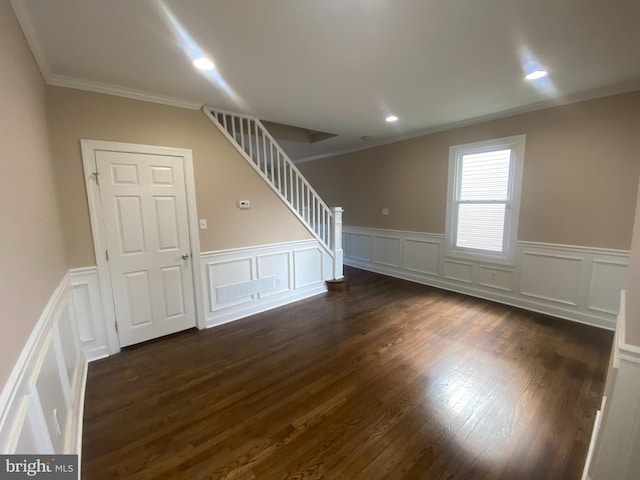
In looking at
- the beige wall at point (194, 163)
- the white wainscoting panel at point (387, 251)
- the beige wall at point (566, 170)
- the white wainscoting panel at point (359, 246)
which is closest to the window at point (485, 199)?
the beige wall at point (566, 170)

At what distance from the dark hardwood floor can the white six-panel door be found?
12.0 inches

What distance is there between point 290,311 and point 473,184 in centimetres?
323

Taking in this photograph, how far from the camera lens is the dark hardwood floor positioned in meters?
1.58

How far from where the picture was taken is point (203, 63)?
7.16 ft

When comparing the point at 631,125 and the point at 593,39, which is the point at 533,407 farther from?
the point at 631,125

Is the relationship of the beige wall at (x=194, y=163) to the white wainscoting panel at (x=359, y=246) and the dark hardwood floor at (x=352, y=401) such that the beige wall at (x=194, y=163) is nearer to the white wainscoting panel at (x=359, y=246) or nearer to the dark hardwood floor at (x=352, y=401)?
the dark hardwood floor at (x=352, y=401)

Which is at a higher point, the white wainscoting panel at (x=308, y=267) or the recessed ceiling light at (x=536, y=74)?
the recessed ceiling light at (x=536, y=74)

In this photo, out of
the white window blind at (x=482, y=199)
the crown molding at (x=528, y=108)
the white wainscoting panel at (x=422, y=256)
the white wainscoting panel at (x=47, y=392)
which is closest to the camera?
the white wainscoting panel at (x=47, y=392)

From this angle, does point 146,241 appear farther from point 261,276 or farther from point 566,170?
point 566,170

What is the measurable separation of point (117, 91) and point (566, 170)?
191 inches

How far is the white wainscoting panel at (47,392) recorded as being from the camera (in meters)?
0.92

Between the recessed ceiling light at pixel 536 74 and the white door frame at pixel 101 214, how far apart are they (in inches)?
134

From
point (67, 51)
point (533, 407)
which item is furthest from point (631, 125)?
point (67, 51)

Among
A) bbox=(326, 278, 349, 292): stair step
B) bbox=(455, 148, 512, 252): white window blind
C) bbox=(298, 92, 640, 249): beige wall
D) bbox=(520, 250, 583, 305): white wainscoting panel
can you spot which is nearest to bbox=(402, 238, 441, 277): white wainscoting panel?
bbox=(298, 92, 640, 249): beige wall
